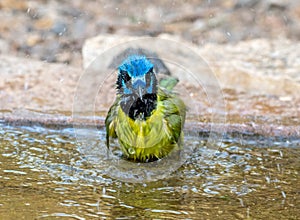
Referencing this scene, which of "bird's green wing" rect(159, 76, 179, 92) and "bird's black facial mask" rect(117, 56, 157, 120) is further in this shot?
"bird's green wing" rect(159, 76, 179, 92)

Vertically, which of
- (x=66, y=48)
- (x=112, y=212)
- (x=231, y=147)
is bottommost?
(x=112, y=212)

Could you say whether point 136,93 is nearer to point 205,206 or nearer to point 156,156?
point 156,156

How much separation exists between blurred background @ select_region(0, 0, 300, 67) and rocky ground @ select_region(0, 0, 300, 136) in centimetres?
1

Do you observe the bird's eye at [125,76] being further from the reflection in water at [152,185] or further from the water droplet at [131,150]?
the reflection in water at [152,185]

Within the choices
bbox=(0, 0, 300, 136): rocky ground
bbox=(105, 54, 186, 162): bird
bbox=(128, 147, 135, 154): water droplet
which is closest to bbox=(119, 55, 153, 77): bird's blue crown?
bbox=(105, 54, 186, 162): bird

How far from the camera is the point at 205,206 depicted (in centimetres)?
325

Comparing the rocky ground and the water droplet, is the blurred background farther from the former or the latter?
the water droplet

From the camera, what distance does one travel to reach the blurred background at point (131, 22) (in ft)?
27.1

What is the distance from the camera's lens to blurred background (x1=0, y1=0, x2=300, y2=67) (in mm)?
8273

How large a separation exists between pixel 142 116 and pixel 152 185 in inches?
19.1

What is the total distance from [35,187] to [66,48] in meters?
4.79

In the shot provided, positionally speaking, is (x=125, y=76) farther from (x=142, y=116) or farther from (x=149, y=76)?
(x=142, y=116)

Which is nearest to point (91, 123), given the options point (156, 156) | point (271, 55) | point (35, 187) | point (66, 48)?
point (156, 156)

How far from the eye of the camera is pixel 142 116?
3889mm
